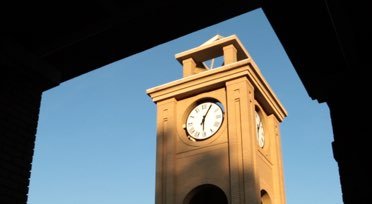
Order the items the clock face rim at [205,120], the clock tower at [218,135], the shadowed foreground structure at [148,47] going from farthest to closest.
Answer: the clock face rim at [205,120], the clock tower at [218,135], the shadowed foreground structure at [148,47]

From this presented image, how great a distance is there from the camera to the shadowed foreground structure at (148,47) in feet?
16.8

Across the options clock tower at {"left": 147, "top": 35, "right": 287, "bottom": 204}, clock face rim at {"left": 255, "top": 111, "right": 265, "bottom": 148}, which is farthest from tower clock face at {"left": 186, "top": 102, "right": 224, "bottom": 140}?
clock face rim at {"left": 255, "top": 111, "right": 265, "bottom": 148}

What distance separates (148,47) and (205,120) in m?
15.6

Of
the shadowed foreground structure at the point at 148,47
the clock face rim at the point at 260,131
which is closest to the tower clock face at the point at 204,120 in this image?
the clock face rim at the point at 260,131

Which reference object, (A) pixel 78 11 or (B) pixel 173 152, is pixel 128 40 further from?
(B) pixel 173 152

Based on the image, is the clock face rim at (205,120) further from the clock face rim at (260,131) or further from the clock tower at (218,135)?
the clock face rim at (260,131)

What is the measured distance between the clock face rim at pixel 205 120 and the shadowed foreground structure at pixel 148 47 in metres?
14.6

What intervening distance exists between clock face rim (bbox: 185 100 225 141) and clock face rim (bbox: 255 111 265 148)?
1698 millimetres

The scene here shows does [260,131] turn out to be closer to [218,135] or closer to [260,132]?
[260,132]

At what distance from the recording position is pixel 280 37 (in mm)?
5316

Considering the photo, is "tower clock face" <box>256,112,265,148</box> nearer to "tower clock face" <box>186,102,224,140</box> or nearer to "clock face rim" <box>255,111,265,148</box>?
"clock face rim" <box>255,111,265,148</box>

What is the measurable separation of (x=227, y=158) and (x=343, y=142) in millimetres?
13927

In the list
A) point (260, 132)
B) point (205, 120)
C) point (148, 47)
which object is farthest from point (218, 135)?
point (148, 47)

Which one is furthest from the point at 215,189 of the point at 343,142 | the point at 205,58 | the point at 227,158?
the point at 343,142
